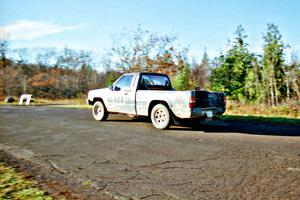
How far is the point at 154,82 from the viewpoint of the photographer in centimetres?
1011

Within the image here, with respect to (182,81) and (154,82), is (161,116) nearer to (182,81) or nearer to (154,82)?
(154,82)

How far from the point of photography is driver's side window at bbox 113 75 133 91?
985 cm

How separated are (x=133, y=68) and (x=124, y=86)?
1245 centimetres

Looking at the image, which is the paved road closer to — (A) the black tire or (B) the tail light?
(A) the black tire

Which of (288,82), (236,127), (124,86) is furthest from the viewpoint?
(288,82)

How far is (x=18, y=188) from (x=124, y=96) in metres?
6.31

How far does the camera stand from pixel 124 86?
394 inches

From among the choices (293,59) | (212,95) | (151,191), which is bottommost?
(151,191)

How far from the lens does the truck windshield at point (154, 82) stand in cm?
974

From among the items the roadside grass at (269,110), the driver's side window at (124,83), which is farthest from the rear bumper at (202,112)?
the roadside grass at (269,110)

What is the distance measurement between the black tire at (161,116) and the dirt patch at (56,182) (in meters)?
4.44

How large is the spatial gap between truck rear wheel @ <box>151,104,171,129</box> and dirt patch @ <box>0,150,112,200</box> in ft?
14.6

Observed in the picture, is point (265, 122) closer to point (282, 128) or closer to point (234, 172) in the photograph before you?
point (282, 128)

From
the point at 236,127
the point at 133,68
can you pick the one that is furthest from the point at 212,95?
the point at 133,68
